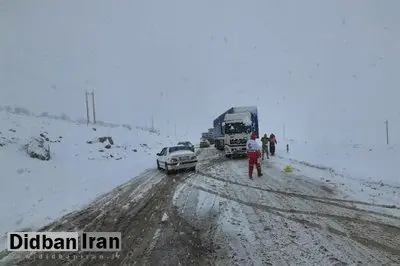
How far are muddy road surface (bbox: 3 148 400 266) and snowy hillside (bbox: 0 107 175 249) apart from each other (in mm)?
1389

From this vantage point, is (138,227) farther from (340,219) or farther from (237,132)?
(237,132)

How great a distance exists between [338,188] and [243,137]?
17377 mm

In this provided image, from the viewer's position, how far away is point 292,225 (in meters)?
8.75

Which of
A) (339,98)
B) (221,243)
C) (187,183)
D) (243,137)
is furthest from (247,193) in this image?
(339,98)

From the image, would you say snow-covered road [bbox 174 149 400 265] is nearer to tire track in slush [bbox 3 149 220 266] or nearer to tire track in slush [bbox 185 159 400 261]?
tire track in slush [bbox 185 159 400 261]

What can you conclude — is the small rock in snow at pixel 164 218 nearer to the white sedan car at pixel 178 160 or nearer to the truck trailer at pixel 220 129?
the white sedan car at pixel 178 160

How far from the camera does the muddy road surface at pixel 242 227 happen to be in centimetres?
677

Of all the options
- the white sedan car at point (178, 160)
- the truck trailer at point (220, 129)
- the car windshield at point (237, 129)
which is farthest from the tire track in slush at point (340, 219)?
the truck trailer at point (220, 129)

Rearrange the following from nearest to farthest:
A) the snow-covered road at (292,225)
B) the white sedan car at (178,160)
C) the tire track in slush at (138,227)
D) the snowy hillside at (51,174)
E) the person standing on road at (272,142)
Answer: the snow-covered road at (292,225), the tire track in slush at (138,227), the snowy hillside at (51,174), the white sedan car at (178,160), the person standing on road at (272,142)

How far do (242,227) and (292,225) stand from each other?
1.05 metres

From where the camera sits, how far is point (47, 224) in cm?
1056

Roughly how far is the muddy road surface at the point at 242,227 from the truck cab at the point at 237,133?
16.1m

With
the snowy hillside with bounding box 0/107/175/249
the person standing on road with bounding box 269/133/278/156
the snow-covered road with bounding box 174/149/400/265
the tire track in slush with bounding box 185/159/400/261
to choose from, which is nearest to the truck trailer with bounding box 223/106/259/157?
the person standing on road with bounding box 269/133/278/156

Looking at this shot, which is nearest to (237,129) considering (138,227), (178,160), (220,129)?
(220,129)
